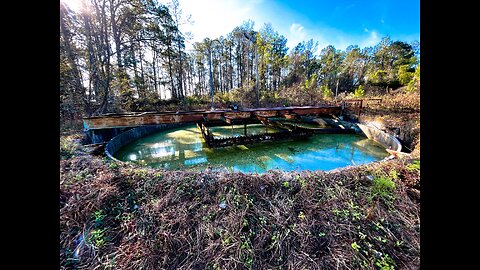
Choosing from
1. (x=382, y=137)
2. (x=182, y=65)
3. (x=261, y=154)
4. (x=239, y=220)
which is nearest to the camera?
(x=239, y=220)

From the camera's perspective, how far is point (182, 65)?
1752 centimetres

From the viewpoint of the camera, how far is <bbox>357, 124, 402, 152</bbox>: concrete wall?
18.1ft

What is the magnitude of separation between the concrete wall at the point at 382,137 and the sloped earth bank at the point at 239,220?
3.51 m

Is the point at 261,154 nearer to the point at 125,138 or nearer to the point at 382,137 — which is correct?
the point at 382,137

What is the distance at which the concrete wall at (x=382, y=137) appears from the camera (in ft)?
18.1

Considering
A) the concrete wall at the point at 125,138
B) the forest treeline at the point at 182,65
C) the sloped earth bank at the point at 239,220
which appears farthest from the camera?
the forest treeline at the point at 182,65

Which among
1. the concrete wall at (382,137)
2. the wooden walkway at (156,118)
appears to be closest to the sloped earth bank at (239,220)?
the wooden walkway at (156,118)

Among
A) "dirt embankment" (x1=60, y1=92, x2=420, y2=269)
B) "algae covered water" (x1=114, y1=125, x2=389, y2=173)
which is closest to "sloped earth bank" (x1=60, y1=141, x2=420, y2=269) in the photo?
"dirt embankment" (x1=60, y1=92, x2=420, y2=269)

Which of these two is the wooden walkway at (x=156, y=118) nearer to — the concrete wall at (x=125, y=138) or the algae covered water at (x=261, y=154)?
the concrete wall at (x=125, y=138)

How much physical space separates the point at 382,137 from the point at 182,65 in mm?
17624

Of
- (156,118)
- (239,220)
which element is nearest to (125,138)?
(156,118)

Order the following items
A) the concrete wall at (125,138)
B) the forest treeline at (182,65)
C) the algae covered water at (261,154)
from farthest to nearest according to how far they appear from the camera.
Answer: the forest treeline at (182,65) → the concrete wall at (125,138) → the algae covered water at (261,154)

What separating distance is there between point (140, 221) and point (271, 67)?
24062mm

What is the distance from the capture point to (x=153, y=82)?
15.4 metres
